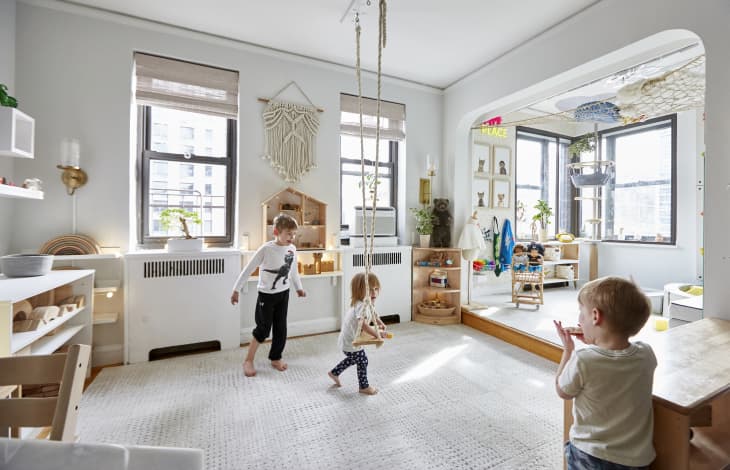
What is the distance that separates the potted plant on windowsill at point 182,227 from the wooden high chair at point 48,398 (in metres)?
2.11

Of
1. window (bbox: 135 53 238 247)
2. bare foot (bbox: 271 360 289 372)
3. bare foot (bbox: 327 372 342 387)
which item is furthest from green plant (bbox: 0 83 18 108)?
bare foot (bbox: 327 372 342 387)

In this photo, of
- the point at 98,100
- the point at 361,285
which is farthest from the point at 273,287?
the point at 98,100

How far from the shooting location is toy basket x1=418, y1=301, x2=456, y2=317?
12.6 feet

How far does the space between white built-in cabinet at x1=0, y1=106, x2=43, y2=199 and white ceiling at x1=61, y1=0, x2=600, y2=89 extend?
122 cm

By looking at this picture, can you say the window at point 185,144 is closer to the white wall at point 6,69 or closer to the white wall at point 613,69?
the white wall at point 6,69

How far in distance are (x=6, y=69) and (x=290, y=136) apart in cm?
207

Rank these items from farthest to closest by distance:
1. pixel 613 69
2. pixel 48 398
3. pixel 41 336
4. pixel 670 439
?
pixel 613 69
pixel 41 336
pixel 670 439
pixel 48 398

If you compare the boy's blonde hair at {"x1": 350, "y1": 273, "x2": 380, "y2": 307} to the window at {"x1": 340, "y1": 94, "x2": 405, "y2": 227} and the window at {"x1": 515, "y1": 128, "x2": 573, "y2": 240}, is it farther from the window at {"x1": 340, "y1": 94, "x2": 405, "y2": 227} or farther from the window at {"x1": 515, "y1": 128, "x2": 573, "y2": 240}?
the window at {"x1": 515, "y1": 128, "x2": 573, "y2": 240}

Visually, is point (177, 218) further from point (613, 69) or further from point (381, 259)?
point (613, 69)

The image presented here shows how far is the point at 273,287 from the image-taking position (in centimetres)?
256

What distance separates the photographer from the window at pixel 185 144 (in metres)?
2.93

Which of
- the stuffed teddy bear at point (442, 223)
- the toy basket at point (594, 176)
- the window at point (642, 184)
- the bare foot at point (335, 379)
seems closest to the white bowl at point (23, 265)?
the bare foot at point (335, 379)

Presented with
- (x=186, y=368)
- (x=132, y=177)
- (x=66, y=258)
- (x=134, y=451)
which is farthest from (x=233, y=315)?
(x=134, y=451)

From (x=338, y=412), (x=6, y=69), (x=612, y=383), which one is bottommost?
(x=338, y=412)
